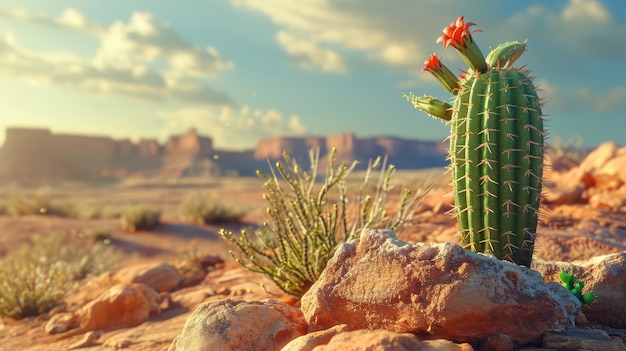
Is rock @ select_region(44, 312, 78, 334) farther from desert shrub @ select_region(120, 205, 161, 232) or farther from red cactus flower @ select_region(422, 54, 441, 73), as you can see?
desert shrub @ select_region(120, 205, 161, 232)

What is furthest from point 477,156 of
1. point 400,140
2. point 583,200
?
point 400,140

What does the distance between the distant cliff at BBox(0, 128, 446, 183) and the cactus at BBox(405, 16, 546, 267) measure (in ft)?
226

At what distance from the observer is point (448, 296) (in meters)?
2.85

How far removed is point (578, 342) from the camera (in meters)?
2.84

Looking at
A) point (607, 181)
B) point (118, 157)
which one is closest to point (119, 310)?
point (607, 181)

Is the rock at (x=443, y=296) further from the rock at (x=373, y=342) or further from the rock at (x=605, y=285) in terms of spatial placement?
the rock at (x=605, y=285)

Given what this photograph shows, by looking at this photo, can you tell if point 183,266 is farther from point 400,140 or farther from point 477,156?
point 400,140

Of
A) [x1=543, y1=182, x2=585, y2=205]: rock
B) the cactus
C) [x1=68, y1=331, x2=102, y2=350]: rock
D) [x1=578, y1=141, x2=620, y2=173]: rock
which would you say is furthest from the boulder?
[x1=578, y1=141, x2=620, y2=173]: rock

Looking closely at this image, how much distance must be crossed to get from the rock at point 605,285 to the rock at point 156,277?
4.40 meters

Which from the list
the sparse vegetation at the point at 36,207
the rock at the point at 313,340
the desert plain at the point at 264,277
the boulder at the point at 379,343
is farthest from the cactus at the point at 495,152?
the sparse vegetation at the point at 36,207

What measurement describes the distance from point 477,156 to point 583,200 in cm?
706

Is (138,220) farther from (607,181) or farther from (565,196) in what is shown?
(607,181)

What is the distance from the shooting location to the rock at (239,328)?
320cm

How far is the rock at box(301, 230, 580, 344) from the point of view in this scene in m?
2.85
